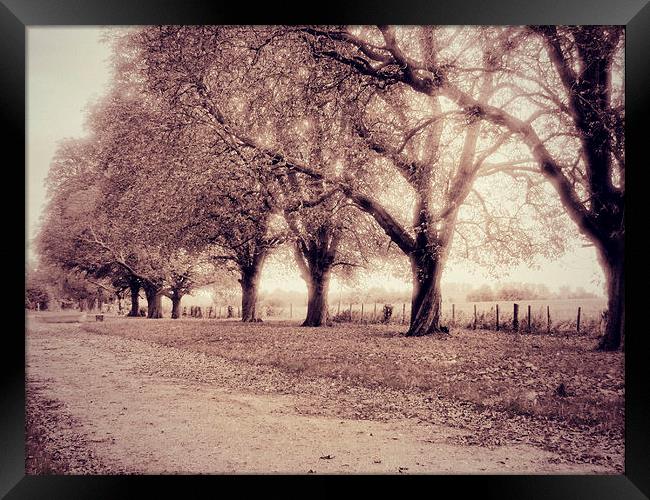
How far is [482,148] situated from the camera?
6.59 metres

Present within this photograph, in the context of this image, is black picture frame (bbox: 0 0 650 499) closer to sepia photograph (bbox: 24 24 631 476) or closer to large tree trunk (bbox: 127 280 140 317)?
sepia photograph (bbox: 24 24 631 476)

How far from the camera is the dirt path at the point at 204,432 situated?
17.9 feet

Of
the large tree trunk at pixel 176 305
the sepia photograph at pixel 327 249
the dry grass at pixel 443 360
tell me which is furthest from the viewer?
the large tree trunk at pixel 176 305

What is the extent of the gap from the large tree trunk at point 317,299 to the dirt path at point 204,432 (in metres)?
1.19

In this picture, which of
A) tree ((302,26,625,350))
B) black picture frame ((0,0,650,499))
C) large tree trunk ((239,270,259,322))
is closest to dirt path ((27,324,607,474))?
black picture frame ((0,0,650,499))

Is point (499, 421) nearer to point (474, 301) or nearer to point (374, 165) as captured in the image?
point (474, 301)

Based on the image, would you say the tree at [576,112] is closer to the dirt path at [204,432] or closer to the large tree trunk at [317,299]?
the dirt path at [204,432]

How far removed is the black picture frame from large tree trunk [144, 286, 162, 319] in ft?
6.21

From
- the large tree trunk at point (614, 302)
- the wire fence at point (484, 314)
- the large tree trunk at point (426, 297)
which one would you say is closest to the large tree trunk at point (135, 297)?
the wire fence at point (484, 314)

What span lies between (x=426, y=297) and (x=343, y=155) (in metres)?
2.36

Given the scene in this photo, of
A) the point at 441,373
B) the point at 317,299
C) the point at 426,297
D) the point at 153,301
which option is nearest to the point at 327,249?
the point at 317,299

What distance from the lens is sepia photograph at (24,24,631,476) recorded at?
5.70 metres

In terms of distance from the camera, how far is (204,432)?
5809 mm
